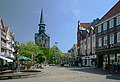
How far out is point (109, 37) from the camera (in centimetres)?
4950

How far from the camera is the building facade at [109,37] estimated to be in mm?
45775

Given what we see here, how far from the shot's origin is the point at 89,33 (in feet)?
250

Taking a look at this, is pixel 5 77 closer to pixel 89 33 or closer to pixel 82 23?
pixel 89 33

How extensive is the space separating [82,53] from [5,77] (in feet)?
216

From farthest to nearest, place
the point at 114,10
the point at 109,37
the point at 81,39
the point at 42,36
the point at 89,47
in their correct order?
the point at 42,36, the point at 81,39, the point at 89,47, the point at 114,10, the point at 109,37


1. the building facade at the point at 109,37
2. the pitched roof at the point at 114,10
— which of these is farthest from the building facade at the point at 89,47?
the pitched roof at the point at 114,10

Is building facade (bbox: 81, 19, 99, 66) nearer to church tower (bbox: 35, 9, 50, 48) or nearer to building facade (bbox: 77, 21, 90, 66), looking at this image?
building facade (bbox: 77, 21, 90, 66)

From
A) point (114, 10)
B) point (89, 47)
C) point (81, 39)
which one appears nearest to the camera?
point (114, 10)

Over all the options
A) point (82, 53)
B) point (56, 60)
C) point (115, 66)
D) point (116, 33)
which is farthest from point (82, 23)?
point (115, 66)

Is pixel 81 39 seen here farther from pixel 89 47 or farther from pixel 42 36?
pixel 42 36

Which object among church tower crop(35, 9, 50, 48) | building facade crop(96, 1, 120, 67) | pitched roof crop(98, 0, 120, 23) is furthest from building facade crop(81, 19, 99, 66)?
church tower crop(35, 9, 50, 48)

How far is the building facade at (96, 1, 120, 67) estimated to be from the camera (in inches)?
1802

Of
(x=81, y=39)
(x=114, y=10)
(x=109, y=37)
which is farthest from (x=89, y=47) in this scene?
(x=114, y=10)

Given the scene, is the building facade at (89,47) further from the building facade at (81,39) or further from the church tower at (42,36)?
the church tower at (42,36)
